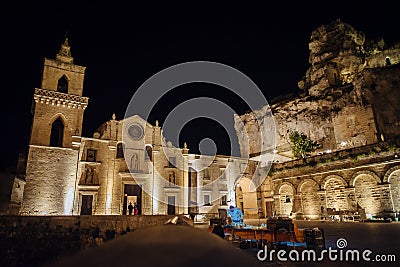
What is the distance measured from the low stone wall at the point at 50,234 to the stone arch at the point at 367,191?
1789 centimetres

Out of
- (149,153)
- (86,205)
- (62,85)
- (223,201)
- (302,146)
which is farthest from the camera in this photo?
(302,146)

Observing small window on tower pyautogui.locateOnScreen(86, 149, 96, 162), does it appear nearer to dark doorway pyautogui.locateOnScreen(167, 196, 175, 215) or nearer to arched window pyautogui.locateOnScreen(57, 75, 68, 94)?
arched window pyautogui.locateOnScreen(57, 75, 68, 94)

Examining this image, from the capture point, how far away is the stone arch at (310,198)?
2585 cm

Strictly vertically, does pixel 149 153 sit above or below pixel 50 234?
above

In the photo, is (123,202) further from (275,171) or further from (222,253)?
(222,253)

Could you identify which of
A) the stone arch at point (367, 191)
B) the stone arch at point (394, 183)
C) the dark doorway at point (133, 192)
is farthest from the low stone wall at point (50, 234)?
the stone arch at point (394, 183)

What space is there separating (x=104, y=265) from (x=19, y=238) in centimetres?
1191

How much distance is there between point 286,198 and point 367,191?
838 centimetres

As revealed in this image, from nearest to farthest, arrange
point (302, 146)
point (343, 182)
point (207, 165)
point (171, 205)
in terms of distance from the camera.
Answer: point (343, 182) → point (171, 205) → point (207, 165) → point (302, 146)

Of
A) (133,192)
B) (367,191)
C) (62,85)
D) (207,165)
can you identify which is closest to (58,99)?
(62,85)

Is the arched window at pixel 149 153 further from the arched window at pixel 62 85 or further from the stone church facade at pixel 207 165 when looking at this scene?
the arched window at pixel 62 85

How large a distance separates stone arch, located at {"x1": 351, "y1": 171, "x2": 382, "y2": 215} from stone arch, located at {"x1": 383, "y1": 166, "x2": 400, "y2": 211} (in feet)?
2.56

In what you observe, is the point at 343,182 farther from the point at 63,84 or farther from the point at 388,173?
the point at 63,84

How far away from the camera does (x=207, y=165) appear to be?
33.5 metres
